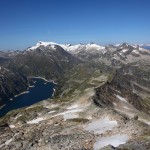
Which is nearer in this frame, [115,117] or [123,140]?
[123,140]

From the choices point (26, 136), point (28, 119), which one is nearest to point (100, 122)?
point (26, 136)

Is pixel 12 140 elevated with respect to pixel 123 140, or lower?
lower

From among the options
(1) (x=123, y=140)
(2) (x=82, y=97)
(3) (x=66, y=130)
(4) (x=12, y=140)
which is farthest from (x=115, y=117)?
(2) (x=82, y=97)

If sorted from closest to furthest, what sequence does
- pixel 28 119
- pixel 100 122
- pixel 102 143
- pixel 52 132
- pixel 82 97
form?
pixel 102 143, pixel 52 132, pixel 100 122, pixel 28 119, pixel 82 97

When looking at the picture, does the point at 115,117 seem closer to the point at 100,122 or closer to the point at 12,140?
the point at 100,122

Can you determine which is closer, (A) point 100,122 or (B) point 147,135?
(B) point 147,135

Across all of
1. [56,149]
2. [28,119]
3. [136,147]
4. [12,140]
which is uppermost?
[136,147]

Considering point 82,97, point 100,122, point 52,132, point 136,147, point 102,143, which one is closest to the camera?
point 136,147

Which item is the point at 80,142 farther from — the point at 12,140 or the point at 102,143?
the point at 12,140

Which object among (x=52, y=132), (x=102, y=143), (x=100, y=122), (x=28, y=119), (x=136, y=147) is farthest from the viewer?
(x=28, y=119)
